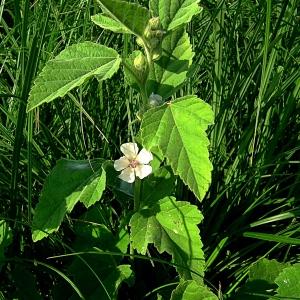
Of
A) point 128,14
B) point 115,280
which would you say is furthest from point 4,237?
point 128,14

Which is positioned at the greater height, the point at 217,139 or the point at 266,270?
the point at 217,139

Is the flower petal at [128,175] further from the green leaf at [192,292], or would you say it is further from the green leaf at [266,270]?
the green leaf at [266,270]

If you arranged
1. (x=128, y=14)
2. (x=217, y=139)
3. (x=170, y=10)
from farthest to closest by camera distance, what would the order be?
(x=217, y=139) → (x=170, y=10) → (x=128, y=14)

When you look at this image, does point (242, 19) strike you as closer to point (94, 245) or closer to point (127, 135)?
point (127, 135)

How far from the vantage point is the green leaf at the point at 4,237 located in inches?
54.7

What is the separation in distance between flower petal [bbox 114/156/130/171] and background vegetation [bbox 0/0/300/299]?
22 centimetres

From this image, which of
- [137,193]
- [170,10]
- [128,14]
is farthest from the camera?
[137,193]

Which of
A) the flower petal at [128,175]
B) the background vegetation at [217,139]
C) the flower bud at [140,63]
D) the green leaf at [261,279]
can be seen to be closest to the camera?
the flower bud at [140,63]

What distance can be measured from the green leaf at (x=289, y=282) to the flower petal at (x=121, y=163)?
15.1 inches

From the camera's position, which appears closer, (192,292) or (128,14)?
(128,14)

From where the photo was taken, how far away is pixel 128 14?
1.13 metres

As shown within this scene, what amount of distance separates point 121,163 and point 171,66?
0.22 metres

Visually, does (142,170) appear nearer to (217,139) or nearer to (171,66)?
(171,66)

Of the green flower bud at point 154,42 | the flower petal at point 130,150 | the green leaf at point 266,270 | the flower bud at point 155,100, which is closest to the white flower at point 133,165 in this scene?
the flower petal at point 130,150
